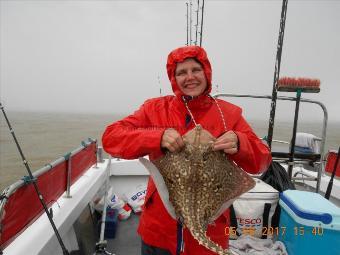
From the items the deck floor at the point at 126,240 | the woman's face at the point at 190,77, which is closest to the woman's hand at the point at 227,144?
the woman's face at the point at 190,77

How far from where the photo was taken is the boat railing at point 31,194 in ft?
7.81

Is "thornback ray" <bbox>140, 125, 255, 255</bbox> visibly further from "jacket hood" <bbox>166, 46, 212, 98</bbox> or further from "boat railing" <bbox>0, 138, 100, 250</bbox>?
"boat railing" <bbox>0, 138, 100, 250</bbox>

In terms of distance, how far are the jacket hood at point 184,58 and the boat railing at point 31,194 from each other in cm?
164

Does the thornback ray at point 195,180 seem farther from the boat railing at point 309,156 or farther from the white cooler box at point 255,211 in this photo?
the boat railing at point 309,156

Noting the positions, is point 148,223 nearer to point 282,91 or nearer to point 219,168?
point 219,168

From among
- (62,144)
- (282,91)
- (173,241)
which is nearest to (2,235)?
(173,241)

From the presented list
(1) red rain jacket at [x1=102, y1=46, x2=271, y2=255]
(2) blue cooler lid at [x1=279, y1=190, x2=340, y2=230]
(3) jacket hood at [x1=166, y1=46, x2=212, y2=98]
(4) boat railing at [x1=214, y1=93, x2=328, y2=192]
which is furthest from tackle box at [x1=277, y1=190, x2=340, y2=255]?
(3) jacket hood at [x1=166, y1=46, x2=212, y2=98]

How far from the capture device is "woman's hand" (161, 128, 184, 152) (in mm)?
1884

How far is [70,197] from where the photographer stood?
3857mm

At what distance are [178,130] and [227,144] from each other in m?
0.53

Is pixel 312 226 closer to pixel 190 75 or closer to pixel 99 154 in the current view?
pixel 190 75
